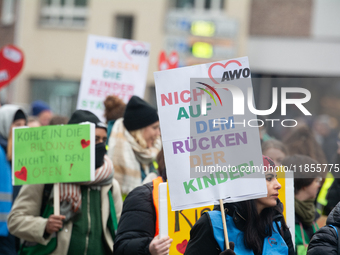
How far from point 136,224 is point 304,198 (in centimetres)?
148

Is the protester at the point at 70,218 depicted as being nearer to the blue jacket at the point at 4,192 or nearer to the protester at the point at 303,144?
the blue jacket at the point at 4,192

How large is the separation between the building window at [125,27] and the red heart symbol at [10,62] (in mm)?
12312

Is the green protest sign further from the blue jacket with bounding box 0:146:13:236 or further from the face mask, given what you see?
the blue jacket with bounding box 0:146:13:236

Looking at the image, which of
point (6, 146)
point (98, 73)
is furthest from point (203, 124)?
point (98, 73)

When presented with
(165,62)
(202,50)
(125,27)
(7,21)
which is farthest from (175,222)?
(7,21)

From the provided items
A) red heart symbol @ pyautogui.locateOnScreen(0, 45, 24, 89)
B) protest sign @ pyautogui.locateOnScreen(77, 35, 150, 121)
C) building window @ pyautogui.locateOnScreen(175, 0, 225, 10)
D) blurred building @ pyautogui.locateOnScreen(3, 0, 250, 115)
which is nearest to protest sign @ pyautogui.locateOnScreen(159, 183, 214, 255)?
protest sign @ pyautogui.locateOnScreen(77, 35, 150, 121)

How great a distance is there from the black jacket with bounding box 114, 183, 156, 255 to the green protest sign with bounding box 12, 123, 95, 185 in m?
0.63

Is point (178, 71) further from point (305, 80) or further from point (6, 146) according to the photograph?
point (305, 80)

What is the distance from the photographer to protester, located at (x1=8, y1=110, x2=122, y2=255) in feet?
12.5

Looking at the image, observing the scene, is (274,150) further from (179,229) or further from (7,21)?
(7,21)

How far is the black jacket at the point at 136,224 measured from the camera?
329 cm

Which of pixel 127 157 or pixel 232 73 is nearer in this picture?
pixel 232 73

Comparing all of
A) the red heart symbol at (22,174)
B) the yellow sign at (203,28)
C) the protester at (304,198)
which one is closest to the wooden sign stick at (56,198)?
the red heart symbol at (22,174)

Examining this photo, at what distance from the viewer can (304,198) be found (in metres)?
4.11
